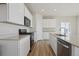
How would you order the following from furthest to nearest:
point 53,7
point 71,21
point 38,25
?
point 71,21 → point 38,25 → point 53,7

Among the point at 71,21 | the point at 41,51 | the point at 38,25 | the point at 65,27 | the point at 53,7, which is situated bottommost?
the point at 41,51

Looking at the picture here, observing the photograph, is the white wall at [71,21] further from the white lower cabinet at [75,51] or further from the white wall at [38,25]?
the white lower cabinet at [75,51]

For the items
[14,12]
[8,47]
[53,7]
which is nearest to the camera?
[8,47]

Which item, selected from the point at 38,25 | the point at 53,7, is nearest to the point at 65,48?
the point at 53,7

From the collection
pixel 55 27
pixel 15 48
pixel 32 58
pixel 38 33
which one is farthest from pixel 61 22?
pixel 32 58

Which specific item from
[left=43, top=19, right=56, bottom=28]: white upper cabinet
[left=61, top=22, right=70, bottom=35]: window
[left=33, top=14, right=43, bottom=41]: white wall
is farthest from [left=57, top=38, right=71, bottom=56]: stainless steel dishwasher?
[left=61, top=22, right=70, bottom=35]: window

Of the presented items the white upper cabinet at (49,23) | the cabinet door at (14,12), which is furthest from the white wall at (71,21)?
the cabinet door at (14,12)

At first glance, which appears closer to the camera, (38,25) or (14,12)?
(14,12)

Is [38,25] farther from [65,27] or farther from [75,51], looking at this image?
[75,51]

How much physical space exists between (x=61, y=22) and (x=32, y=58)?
9509 mm

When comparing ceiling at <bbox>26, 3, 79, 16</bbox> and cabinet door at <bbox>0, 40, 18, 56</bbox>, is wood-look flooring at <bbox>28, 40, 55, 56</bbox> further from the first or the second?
ceiling at <bbox>26, 3, 79, 16</bbox>

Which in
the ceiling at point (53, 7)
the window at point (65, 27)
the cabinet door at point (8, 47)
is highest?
the ceiling at point (53, 7)

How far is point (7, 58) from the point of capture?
0.63m

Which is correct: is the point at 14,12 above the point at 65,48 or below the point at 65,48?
above
